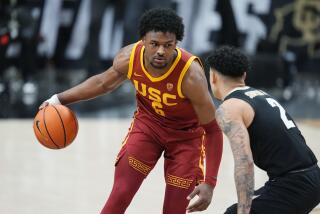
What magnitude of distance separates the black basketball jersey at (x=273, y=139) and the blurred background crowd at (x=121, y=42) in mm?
8814

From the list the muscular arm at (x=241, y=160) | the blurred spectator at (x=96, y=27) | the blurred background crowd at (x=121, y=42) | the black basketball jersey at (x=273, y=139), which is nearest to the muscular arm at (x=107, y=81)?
the black basketball jersey at (x=273, y=139)

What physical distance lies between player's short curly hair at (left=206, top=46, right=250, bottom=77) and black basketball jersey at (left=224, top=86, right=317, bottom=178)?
12 cm

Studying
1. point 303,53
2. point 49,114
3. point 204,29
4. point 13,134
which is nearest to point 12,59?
point 13,134

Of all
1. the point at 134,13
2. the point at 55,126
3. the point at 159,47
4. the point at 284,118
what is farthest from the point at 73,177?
the point at 134,13

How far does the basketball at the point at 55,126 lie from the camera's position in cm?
511

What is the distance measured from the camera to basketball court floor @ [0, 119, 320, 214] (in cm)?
637

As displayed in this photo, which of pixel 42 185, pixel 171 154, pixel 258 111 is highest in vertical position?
pixel 258 111

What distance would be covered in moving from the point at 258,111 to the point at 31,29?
9.13 m

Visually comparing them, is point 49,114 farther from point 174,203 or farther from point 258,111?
point 258,111

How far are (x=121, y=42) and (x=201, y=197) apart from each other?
8.55 meters

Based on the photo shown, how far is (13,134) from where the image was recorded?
1089 cm

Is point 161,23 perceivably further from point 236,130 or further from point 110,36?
point 110,36

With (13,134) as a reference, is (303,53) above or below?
above

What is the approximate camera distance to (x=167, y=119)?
4895 millimetres
